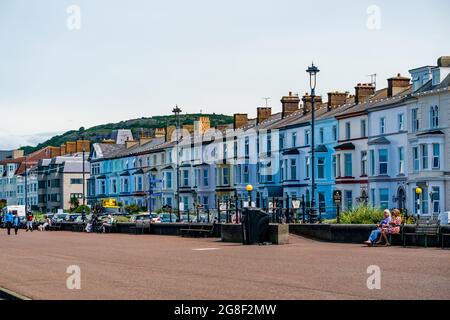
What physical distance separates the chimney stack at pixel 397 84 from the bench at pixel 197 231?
91.8 ft

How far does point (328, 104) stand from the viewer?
74.8m

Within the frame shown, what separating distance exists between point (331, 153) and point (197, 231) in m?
31.3

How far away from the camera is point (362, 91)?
232 ft

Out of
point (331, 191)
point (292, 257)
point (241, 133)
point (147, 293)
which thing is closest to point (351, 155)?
point (331, 191)

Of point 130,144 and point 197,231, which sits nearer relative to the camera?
point 197,231

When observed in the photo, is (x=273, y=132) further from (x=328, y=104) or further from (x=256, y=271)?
(x=256, y=271)

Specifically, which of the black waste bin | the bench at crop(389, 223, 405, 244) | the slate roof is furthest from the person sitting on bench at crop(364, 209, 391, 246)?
the slate roof

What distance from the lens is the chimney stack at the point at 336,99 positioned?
244 ft

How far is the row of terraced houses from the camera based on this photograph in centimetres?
5978

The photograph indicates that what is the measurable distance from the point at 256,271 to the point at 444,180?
133 ft

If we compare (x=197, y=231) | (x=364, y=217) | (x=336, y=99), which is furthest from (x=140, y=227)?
(x=336, y=99)

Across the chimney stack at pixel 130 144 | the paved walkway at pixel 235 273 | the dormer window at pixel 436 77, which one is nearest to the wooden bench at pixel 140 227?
the paved walkway at pixel 235 273
